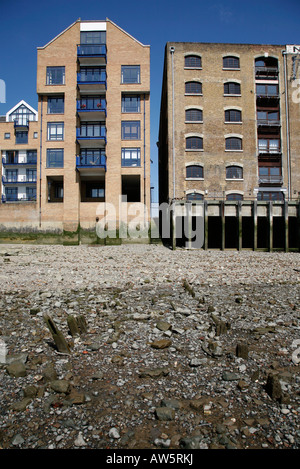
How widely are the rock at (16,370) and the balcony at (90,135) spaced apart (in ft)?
87.9

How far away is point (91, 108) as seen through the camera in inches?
1139

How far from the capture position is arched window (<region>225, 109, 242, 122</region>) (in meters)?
28.8

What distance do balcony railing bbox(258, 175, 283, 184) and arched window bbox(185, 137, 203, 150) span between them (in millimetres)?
6804

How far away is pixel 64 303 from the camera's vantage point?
7824 mm

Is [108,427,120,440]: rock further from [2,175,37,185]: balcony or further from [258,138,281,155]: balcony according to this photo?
[2,175,37,185]: balcony

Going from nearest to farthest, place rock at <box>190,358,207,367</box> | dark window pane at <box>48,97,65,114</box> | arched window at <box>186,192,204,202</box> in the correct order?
rock at <box>190,358,207,367</box> < arched window at <box>186,192,204,202</box> < dark window pane at <box>48,97,65,114</box>

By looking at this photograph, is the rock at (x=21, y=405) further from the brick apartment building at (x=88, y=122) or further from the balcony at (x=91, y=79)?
the balcony at (x=91, y=79)

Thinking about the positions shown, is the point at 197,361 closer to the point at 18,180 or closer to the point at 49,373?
the point at 49,373

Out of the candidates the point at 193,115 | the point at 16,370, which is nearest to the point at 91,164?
the point at 193,115

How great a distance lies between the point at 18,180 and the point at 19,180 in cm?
20

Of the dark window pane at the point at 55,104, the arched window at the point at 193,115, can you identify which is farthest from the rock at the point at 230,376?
the dark window pane at the point at 55,104

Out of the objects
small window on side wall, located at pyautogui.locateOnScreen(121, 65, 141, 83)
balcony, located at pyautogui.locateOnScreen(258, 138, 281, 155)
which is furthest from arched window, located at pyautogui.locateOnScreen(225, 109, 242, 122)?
small window on side wall, located at pyautogui.locateOnScreen(121, 65, 141, 83)
